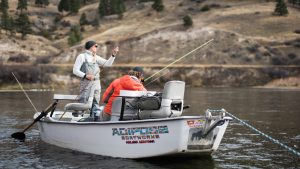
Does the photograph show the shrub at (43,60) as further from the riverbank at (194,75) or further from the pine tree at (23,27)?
the pine tree at (23,27)

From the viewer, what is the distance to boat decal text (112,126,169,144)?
42.1ft

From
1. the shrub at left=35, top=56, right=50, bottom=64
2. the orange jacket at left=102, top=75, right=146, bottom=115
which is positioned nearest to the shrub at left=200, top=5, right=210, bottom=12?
the shrub at left=35, top=56, right=50, bottom=64

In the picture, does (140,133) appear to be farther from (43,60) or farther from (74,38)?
(74,38)

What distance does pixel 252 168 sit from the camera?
42.7 feet

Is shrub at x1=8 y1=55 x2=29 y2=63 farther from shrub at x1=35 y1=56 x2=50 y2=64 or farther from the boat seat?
the boat seat

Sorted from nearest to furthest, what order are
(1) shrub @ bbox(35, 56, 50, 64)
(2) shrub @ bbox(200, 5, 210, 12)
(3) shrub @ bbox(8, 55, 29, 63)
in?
1. (3) shrub @ bbox(8, 55, 29, 63)
2. (1) shrub @ bbox(35, 56, 50, 64)
3. (2) shrub @ bbox(200, 5, 210, 12)

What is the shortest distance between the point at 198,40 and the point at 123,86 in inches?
2754

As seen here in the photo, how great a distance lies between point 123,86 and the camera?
45.8 ft

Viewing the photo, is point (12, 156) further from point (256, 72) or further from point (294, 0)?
point (294, 0)

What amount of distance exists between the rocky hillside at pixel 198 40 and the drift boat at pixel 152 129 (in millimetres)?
53076

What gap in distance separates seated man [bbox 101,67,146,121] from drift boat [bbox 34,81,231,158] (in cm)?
20

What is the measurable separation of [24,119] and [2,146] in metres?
8.29

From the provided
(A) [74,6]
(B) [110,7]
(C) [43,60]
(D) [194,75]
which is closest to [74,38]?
(C) [43,60]

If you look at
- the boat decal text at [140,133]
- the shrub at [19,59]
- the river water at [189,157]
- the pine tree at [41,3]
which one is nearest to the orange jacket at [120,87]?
the boat decal text at [140,133]
